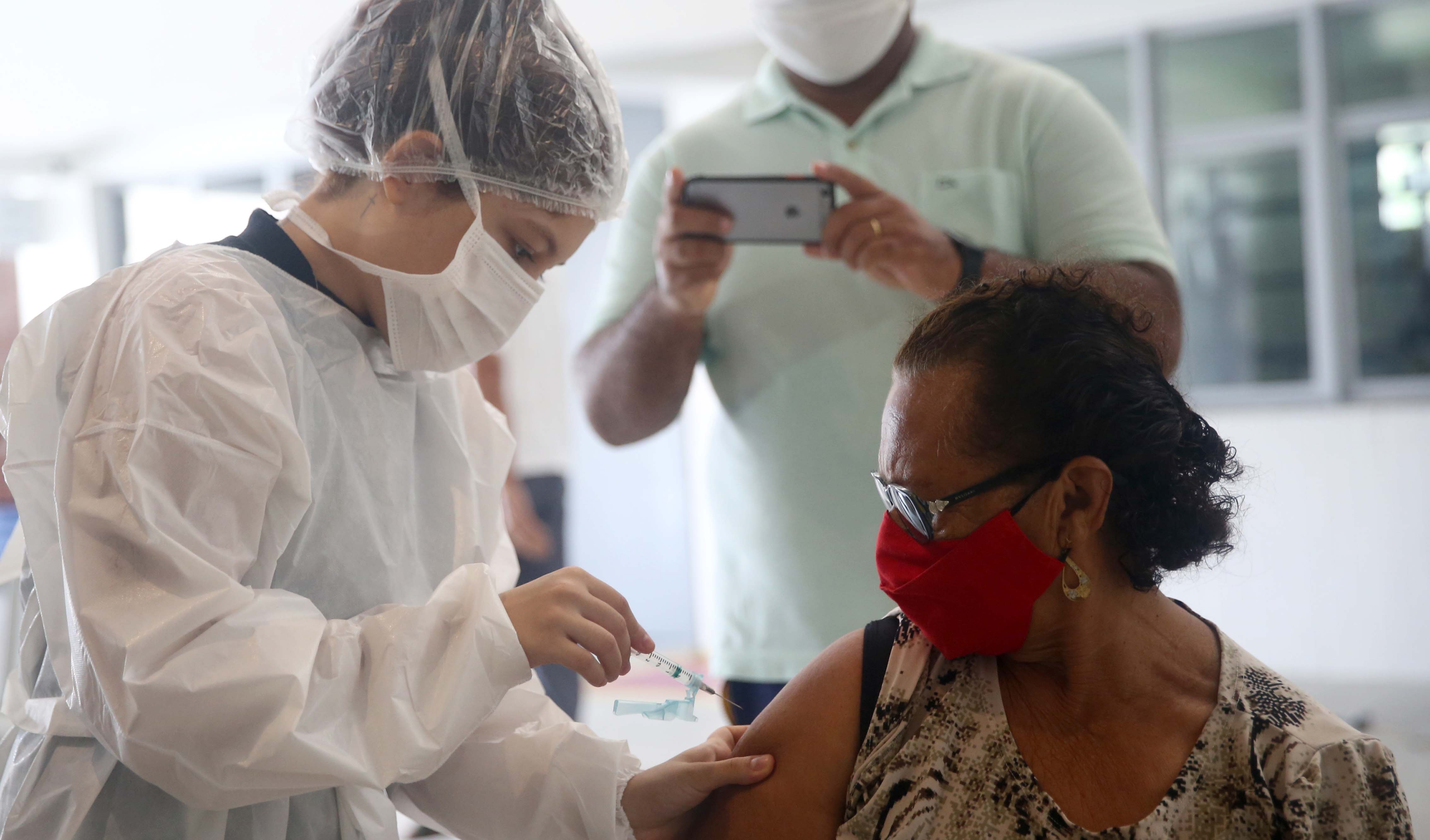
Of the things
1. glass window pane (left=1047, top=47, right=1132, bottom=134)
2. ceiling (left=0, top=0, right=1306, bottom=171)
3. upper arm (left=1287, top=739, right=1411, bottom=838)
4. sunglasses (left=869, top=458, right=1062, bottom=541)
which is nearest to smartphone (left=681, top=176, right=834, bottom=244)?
sunglasses (left=869, top=458, right=1062, bottom=541)

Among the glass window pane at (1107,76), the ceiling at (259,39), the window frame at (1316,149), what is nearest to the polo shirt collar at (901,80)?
the ceiling at (259,39)

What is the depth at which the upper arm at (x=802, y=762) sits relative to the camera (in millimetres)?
1202

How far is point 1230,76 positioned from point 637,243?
4335 millimetres

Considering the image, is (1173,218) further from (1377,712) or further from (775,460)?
(775,460)

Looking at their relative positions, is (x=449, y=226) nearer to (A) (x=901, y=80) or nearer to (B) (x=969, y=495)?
(B) (x=969, y=495)

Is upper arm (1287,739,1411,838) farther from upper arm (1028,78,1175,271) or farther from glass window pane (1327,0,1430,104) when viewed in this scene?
glass window pane (1327,0,1430,104)

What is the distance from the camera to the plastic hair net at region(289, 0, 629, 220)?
1.13m

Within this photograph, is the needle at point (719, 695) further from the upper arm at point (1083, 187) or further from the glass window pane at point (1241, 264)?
the glass window pane at point (1241, 264)

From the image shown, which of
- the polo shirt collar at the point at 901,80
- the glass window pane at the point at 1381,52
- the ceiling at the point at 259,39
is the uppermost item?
the ceiling at the point at 259,39

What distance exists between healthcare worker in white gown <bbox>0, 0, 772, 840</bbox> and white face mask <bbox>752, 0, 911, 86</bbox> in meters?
0.64

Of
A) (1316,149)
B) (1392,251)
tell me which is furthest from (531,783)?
(1392,251)

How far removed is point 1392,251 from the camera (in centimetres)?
501

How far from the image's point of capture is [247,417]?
978 millimetres

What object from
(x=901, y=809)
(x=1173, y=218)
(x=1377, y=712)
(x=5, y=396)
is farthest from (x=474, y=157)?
(x=1173, y=218)
